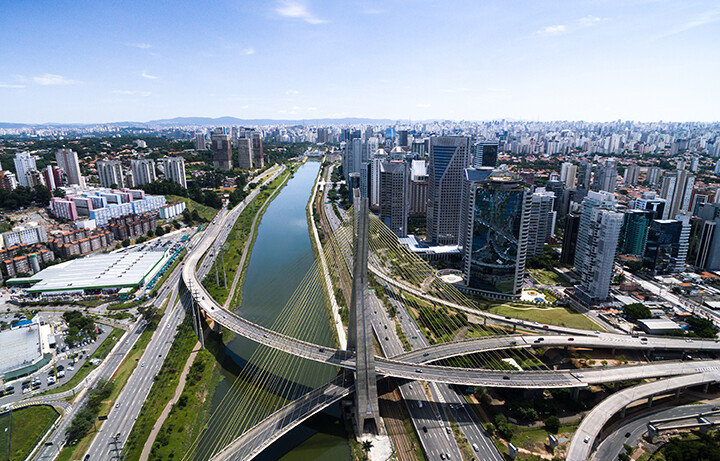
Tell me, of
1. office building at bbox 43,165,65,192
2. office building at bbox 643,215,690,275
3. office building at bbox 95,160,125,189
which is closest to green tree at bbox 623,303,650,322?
office building at bbox 643,215,690,275

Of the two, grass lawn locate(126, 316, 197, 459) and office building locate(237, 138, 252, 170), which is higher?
office building locate(237, 138, 252, 170)

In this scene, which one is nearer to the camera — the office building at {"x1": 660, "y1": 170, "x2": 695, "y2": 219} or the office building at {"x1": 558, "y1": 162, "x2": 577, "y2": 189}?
the office building at {"x1": 660, "y1": 170, "x2": 695, "y2": 219}

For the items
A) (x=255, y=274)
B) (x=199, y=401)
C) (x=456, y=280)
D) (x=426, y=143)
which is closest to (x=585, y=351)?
(x=456, y=280)

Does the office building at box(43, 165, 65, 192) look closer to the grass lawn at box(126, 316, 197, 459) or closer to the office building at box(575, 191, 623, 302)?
the grass lawn at box(126, 316, 197, 459)

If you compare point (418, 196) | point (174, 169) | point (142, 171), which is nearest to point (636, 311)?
point (418, 196)

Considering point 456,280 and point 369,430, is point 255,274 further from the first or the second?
point 369,430

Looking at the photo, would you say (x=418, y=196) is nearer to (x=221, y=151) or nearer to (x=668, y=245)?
(x=668, y=245)
